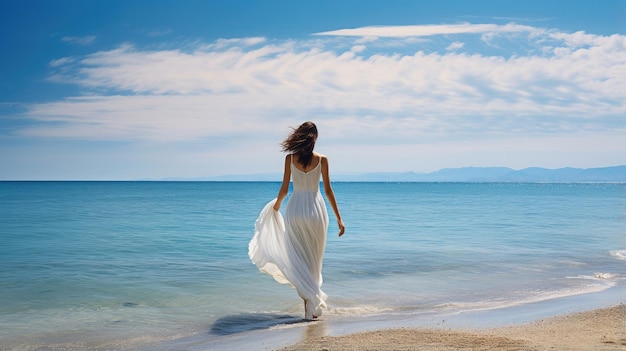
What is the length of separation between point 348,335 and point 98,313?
151 inches

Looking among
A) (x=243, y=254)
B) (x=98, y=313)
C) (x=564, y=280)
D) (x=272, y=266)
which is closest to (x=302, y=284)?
(x=272, y=266)

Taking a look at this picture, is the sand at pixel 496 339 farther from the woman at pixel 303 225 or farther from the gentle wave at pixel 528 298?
the gentle wave at pixel 528 298

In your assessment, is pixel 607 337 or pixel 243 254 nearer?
pixel 607 337

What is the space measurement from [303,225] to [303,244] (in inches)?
10.4

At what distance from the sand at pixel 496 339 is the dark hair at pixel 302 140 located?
7.55ft

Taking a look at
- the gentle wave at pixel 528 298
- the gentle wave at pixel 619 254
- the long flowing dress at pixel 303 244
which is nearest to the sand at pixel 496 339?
the long flowing dress at pixel 303 244

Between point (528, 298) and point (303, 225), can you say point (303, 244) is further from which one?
point (528, 298)

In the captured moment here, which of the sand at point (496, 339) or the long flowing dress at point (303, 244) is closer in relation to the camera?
the sand at point (496, 339)

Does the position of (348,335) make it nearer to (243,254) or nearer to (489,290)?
(489,290)

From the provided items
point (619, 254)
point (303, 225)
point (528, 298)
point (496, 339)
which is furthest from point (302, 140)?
point (619, 254)

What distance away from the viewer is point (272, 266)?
8094 millimetres

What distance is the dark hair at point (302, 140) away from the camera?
759 cm

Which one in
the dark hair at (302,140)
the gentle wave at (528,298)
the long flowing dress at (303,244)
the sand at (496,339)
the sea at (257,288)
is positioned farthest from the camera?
the gentle wave at (528,298)

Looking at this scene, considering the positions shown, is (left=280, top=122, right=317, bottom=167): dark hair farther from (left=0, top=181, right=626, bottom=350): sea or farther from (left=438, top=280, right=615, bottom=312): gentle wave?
(left=438, top=280, right=615, bottom=312): gentle wave
